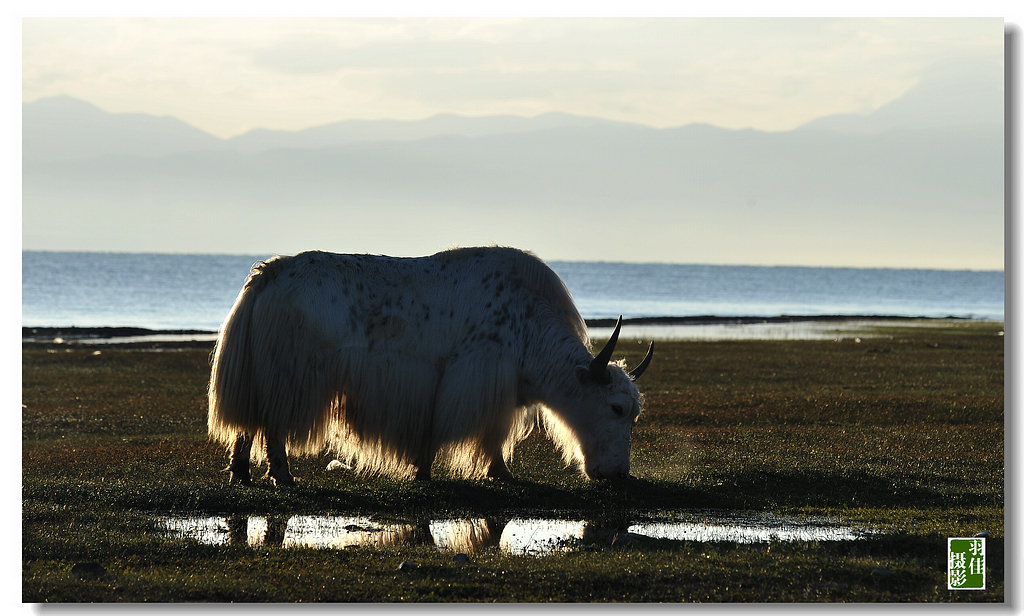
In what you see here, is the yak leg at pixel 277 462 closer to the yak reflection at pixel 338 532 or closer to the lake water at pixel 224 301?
the yak reflection at pixel 338 532

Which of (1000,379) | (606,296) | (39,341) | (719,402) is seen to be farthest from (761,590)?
(606,296)

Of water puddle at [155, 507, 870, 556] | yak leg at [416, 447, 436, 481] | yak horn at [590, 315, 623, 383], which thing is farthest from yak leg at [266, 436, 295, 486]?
yak horn at [590, 315, 623, 383]

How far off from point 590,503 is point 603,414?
0.92 m

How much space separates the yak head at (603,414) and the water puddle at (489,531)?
3.75 ft

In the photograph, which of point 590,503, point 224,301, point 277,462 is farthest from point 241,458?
point 224,301

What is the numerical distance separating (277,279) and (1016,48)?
5699mm

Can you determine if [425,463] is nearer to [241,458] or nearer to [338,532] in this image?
[241,458]

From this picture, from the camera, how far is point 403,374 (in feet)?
29.0

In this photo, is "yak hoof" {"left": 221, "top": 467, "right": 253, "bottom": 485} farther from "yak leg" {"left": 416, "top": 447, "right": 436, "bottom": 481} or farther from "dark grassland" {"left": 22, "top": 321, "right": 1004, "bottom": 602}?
"yak leg" {"left": 416, "top": 447, "right": 436, "bottom": 481}

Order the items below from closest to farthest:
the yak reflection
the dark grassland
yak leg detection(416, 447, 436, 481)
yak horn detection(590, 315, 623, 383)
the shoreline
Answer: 1. the dark grassland
2. the yak reflection
3. yak horn detection(590, 315, 623, 383)
4. yak leg detection(416, 447, 436, 481)
5. the shoreline

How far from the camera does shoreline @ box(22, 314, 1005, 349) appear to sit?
29797 mm

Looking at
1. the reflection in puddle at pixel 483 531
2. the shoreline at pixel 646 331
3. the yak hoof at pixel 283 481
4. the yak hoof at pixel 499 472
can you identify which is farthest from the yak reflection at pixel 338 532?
the shoreline at pixel 646 331

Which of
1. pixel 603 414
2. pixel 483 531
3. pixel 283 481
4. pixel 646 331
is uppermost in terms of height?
pixel 646 331
